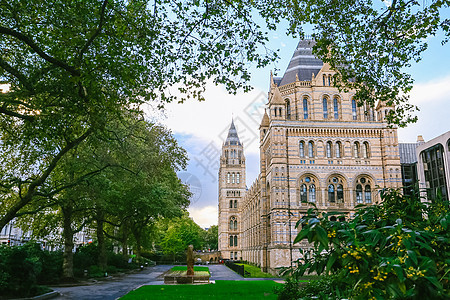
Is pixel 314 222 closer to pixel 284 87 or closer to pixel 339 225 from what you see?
pixel 339 225

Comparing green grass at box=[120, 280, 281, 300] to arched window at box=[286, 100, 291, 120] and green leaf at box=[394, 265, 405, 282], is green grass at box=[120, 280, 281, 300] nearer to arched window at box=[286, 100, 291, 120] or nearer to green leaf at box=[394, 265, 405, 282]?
green leaf at box=[394, 265, 405, 282]

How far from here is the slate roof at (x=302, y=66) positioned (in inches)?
1715

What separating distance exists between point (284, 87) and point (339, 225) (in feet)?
132

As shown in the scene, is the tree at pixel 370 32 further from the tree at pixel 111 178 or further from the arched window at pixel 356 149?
the arched window at pixel 356 149

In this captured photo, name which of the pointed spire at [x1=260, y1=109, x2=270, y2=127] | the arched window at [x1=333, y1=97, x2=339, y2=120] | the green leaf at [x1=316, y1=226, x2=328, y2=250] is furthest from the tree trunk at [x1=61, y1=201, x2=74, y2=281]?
the arched window at [x1=333, y1=97, x2=339, y2=120]

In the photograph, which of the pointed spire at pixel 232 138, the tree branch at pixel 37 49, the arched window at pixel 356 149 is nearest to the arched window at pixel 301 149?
the arched window at pixel 356 149

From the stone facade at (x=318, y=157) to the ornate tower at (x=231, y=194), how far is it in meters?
48.5

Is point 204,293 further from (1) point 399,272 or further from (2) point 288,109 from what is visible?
(2) point 288,109

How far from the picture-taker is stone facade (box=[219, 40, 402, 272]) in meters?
37.7

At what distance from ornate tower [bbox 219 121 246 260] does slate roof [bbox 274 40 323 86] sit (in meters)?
50.2

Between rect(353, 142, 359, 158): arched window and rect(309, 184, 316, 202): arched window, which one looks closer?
rect(309, 184, 316, 202): arched window

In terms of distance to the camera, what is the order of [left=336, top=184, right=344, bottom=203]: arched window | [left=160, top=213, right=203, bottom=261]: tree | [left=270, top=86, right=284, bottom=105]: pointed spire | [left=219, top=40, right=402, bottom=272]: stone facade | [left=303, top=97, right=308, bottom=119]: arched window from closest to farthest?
[left=219, top=40, right=402, bottom=272]: stone facade
[left=336, top=184, right=344, bottom=203]: arched window
[left=270, top=86, right=284, bottom=105]: pointed spire
[left=303, top=97, right=308, bottom=119]: arched window
[left=160, top=213, right=203, bottom=261]: tree

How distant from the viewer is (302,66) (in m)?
44.3

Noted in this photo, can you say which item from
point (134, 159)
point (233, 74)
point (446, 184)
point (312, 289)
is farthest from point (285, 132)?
point (312, 289)
